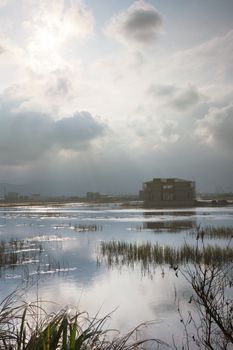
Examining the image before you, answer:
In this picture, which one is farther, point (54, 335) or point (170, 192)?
point (170, 192)

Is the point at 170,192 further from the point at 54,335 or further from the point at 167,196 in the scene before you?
the point at 54,335

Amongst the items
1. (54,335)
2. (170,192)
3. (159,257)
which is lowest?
(159,257)

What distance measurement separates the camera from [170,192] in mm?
102438

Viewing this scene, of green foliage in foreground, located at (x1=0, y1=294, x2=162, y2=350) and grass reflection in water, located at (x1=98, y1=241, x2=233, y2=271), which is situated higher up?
green foliage in foreground, located at (x1=0, y1=294, x2=162, y2=350)

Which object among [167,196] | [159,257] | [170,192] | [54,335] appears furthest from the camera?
[167,196]

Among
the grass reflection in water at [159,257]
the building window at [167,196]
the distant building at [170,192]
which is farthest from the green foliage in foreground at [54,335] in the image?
the building window at [167,196]

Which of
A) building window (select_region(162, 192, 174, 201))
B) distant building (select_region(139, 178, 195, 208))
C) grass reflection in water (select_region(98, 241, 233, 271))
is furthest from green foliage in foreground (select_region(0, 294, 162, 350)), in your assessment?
building window (select_region(162, 192, 174, 201))

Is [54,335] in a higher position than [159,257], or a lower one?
higher

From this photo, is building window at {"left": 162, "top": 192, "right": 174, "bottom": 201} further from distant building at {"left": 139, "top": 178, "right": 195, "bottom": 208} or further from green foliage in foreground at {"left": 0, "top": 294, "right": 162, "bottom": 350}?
green foliage in foreground at {"left": 0, "top": 294, "right": 162, "bottom": 350}

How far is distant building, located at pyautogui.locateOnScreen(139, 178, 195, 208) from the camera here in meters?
99.7

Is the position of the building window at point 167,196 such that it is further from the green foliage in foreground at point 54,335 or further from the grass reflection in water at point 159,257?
the green foliage in foreground at point 54,335

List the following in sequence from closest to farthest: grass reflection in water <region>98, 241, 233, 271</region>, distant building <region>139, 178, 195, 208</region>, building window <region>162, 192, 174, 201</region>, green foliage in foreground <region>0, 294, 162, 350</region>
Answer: green foliage in foreground <region>0, 294, 162, 350</region>
grass reflection in water <region>98, 241, 233, 271</region>
distant building <region>139, 178, 195, 208</region>
building window <region>162, 192, 174, 201</region>

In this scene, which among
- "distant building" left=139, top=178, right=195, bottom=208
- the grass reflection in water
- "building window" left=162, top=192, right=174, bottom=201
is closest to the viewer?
the grass reflection in water

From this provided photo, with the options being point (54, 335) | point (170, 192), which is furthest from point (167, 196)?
point (54, 335)
